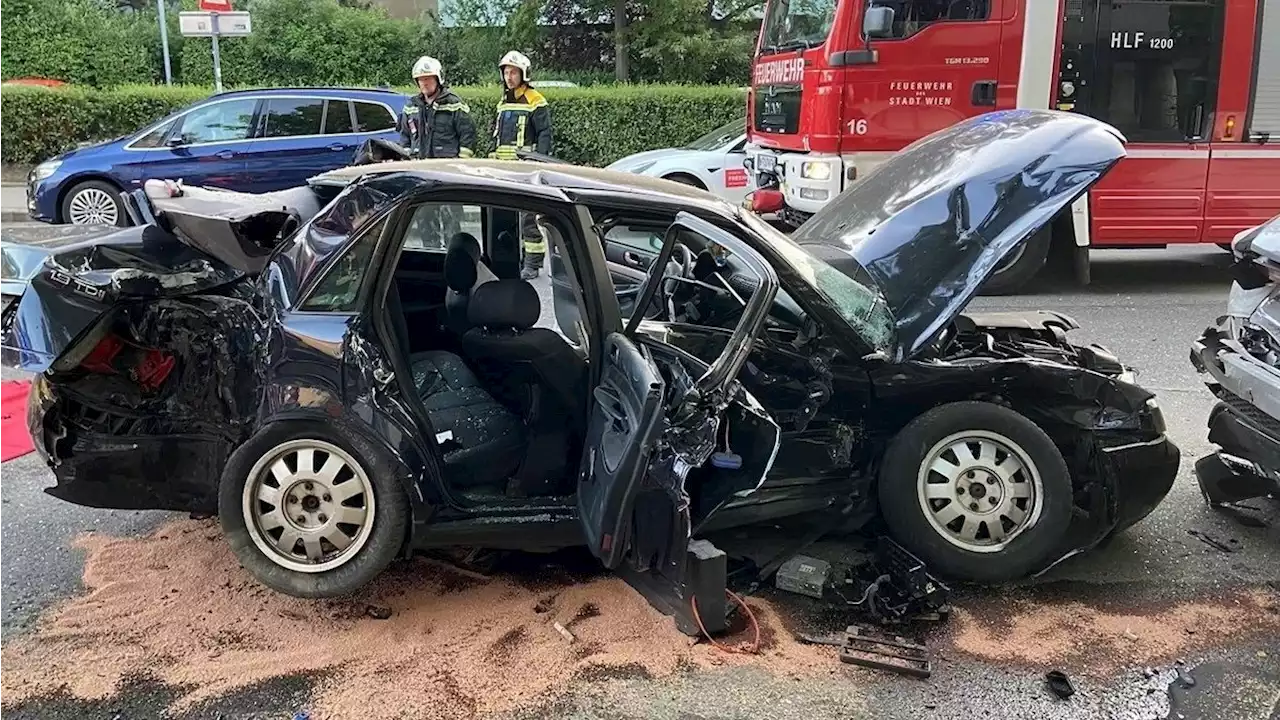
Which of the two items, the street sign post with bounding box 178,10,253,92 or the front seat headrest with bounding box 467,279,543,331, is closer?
the front seat headrest with bounding box 467,279,543,331

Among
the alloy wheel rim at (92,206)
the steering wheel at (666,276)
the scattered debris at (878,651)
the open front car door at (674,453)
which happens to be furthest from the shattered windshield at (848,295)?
the alloy wheel rim at (92,206)

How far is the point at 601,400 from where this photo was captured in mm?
3334

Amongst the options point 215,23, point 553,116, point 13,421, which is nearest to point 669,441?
point 13,421

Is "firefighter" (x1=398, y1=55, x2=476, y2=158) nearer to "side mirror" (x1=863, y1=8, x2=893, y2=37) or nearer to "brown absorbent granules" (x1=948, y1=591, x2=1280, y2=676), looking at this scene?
"side mirror" (x1=863, y1=8, x2=893, y2=37)

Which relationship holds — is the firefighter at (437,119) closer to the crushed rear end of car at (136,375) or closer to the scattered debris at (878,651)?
the crushed rear end of car at (136,375)

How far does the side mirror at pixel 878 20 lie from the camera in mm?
8062

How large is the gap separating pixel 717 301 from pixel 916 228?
30.8 inches

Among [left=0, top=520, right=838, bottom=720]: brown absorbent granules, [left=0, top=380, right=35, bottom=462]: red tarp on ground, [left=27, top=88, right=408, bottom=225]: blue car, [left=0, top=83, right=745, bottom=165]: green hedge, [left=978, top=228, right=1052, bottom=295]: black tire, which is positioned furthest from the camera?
[left=0, top=83, right=745, bottom=165]: green hedge

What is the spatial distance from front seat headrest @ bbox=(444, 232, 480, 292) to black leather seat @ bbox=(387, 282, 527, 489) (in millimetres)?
388

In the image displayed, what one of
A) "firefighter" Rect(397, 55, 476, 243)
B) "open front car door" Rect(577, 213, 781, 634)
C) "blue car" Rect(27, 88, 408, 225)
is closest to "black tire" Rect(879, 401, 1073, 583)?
"open front car door" Rect(577, 213, 781, 634)

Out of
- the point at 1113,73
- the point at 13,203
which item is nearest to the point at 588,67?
the point at 13,203

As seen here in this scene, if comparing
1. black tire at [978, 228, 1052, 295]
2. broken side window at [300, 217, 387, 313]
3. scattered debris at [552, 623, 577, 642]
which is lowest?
scattered debris at [552, 623, 577, 642]

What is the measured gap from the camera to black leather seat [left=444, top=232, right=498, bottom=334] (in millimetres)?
4047

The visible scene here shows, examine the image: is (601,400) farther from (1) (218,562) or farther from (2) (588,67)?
(2) (588,67)
